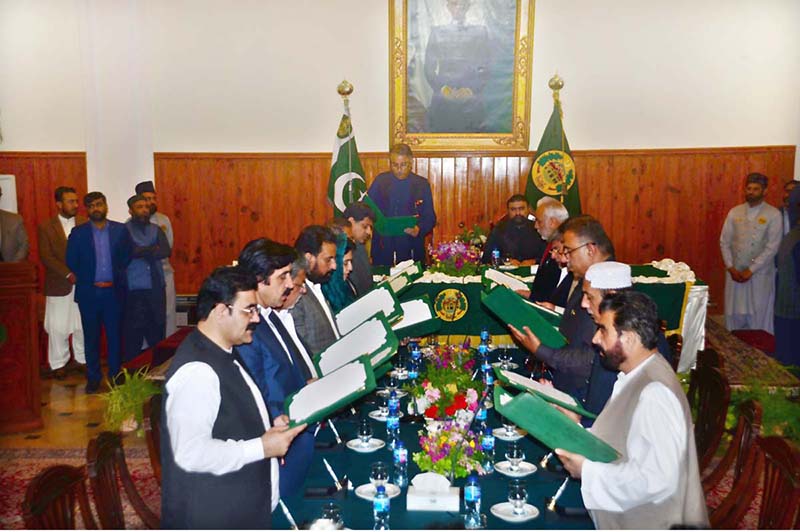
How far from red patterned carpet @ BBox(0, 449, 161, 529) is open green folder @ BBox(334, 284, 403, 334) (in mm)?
1664

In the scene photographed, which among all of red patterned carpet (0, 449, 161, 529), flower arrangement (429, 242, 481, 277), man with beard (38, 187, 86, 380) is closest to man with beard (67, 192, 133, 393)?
man with beard (38, 187, 86, 380)

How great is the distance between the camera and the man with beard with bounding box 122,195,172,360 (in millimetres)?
7844

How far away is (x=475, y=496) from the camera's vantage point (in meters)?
2.93

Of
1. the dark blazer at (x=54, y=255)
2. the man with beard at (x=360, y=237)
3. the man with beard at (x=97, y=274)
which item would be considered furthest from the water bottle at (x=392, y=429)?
the dark blazer at (x=54, y=255)

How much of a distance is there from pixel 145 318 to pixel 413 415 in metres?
4.68

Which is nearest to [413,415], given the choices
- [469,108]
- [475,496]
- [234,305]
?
[475,496]

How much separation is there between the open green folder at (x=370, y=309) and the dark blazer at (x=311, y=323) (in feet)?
1.02

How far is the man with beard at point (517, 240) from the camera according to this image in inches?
336

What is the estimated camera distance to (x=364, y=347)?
374 centimetres

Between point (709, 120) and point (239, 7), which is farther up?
point (239, 7)

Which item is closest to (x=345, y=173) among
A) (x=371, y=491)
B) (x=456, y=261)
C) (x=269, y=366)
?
(x=456, y=261)

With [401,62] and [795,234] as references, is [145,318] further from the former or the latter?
[795,234]

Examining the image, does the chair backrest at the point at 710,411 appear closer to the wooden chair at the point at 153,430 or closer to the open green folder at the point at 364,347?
the open green folder at the point at 364,347

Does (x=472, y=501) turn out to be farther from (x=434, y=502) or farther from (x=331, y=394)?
(x=331, y=394)
